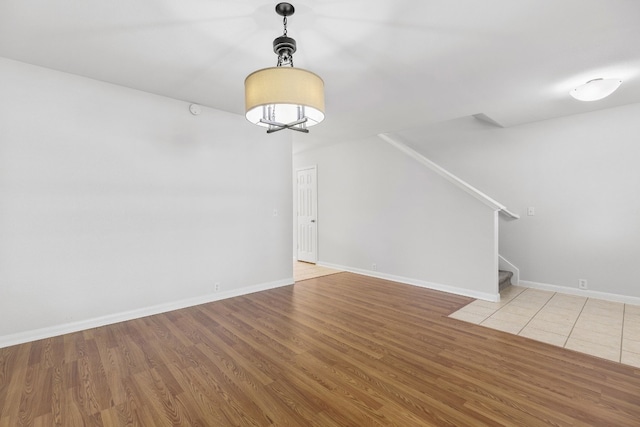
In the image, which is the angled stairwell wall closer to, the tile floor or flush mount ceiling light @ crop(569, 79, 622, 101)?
the tile floor

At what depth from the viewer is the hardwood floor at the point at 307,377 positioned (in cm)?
170

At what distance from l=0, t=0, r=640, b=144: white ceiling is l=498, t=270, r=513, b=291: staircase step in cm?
243

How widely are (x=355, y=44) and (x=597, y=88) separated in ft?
8.58

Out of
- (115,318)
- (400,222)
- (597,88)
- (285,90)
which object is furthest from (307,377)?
(597,88)

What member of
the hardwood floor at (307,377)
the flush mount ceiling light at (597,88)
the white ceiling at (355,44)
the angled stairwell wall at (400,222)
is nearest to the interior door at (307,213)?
the angled stairwell wall at (400,222)

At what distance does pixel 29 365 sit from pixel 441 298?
428cm

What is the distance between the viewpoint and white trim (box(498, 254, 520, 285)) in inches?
180

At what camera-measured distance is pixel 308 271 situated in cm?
568

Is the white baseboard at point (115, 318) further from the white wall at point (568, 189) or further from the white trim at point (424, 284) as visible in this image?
the white wall at point (568, 189)

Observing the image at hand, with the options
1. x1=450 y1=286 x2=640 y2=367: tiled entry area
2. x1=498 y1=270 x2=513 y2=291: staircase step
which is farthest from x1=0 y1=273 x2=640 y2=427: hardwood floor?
x1=498 y1=270 x2=513 y2=291: staircase step

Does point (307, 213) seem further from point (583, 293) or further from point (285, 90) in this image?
point (285, 90)

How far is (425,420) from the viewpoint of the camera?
5.40 feet

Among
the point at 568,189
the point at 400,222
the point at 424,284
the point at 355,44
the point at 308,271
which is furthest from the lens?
the point at 308,271

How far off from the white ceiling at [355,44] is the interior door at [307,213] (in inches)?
Answer: 121
